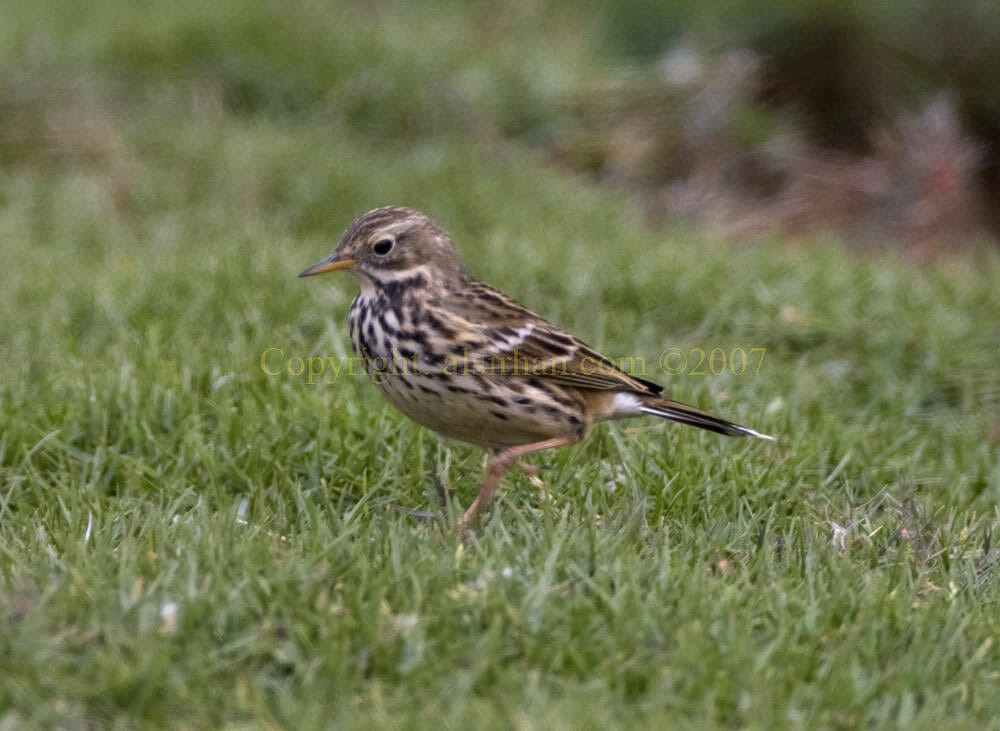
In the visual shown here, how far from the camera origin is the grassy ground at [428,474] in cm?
368

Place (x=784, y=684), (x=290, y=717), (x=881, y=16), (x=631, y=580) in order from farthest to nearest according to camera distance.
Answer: (x=881, y=16)
(x=631, y=580)
(x=784, y=684)
(x=290, y=717)

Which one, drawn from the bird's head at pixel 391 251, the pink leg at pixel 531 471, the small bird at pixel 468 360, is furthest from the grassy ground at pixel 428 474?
the bird's head at pixel 391 251

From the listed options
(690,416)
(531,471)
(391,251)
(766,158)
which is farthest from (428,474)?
(766,158)

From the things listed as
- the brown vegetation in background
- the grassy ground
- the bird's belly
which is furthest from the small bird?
the brown vegetation in background

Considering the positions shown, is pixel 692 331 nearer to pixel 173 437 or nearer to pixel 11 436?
pixel 173 437

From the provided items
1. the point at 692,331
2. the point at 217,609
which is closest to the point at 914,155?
the point at 692,331

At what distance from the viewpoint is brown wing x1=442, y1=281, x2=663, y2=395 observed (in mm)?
5156

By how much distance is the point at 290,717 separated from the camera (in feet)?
11.3

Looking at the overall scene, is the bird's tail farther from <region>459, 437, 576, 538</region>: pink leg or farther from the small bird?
<region>459, 437, 576, 538</region>: pink leg

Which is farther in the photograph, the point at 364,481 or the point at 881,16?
the point at 881,16

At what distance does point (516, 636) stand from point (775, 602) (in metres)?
0.84

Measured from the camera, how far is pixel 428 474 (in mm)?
5492

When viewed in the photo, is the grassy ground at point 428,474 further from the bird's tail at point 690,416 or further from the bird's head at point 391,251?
the bird's head at point 391,251

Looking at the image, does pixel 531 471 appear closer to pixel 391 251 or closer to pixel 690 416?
pixel 690 416
